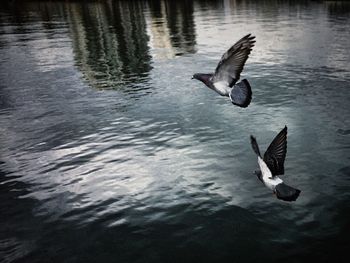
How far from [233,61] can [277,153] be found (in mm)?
2245

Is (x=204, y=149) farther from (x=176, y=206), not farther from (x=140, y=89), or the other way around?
(x=140, y=89)

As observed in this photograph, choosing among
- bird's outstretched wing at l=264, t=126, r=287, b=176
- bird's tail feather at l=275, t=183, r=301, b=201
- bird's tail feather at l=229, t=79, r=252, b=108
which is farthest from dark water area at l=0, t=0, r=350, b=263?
bird's tail feather at l=229, t=79, r=252, b=108

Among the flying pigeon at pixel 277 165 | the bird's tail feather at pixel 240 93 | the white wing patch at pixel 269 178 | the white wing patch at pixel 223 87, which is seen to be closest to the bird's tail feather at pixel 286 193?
the flying pigeon at pixel 277 165

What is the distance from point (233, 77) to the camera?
8992mm

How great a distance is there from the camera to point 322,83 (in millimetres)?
21312

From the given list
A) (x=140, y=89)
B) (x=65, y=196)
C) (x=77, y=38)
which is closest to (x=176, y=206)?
(x=65, y=196)

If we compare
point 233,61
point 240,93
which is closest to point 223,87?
point 240,93

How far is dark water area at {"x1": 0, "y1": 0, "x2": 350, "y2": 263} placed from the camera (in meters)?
9.14

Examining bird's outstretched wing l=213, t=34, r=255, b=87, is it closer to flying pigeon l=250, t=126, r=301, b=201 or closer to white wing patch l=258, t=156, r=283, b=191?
flying pigeon l=250, t=126, r=301, b=201

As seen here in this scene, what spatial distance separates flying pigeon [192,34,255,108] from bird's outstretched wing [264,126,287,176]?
3.18 ft

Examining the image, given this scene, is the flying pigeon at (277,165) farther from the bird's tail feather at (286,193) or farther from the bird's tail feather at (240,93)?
the bird's tail feather at (240,93)

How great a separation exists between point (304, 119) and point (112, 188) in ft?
29.1

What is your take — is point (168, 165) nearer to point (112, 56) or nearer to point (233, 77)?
point (233, 77)

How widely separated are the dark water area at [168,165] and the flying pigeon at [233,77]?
10.6 ft
